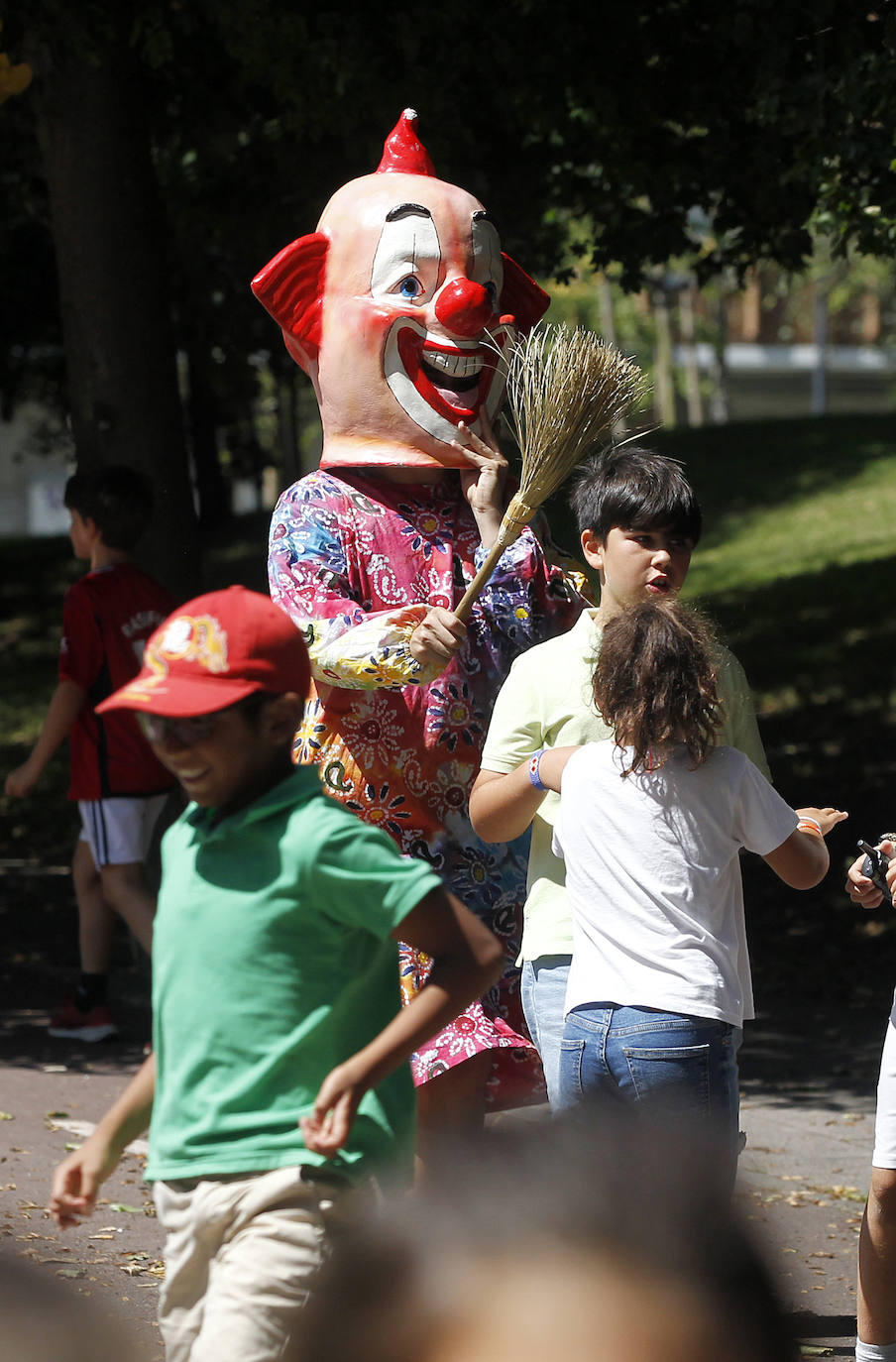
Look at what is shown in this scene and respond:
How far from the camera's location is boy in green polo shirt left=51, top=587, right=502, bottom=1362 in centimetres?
241

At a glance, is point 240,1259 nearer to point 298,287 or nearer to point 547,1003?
point 547,1003

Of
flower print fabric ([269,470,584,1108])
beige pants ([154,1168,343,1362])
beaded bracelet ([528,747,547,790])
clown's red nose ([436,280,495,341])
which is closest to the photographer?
beige pants ([154,1168,343,1362])

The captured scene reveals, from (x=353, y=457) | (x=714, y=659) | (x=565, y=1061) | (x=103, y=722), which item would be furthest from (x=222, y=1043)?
(x=103, y=722)

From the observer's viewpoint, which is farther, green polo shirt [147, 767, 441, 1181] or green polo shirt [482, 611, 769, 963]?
green polo shirt [482, 611, 769, 963]

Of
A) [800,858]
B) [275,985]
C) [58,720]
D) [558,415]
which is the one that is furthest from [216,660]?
[58,720]

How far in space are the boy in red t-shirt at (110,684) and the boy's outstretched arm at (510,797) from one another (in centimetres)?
296

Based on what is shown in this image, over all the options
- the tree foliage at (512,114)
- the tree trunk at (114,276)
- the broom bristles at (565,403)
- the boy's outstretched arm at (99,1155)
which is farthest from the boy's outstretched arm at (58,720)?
the boy's outstretched arm at (99,1155)

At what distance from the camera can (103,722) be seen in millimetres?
6375

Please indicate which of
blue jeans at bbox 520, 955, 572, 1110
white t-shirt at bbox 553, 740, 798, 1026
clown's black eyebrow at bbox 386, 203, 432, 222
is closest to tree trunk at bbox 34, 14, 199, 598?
clown's black eyebrow at bbox 386, 203, 432, 222

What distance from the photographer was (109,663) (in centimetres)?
629

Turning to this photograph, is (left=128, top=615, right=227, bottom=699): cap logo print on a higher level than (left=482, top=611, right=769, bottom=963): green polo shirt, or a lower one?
higher

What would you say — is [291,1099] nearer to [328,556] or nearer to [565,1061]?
[565,1061]

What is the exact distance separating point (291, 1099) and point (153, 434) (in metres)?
5.29

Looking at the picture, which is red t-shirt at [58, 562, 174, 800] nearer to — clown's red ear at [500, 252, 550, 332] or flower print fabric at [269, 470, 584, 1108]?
clown's red ear at [500, 252, 550, 332]
